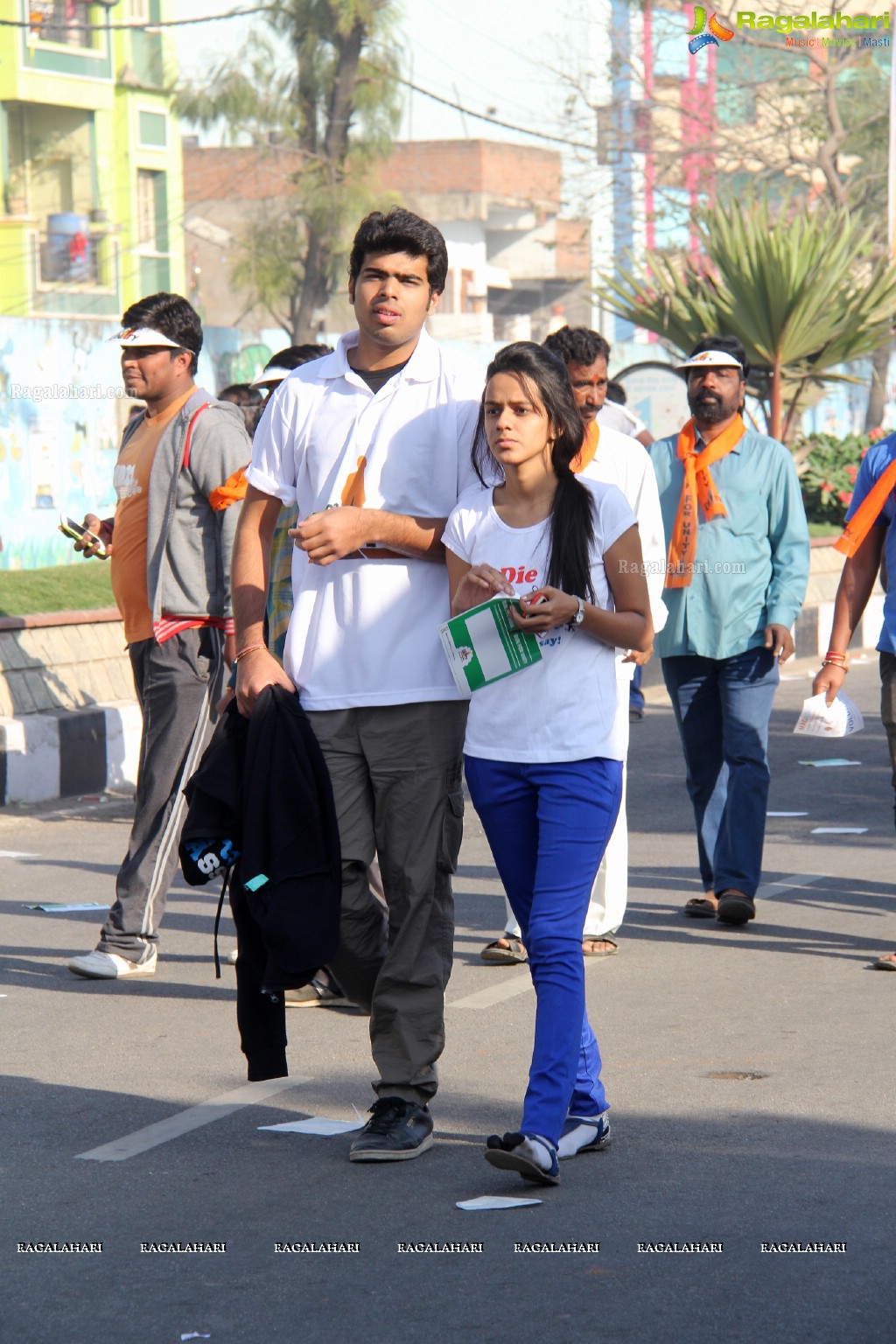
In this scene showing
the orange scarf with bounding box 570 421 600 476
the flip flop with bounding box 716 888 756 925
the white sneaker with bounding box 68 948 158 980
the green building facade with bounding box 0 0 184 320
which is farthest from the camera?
the green building facade with bounding box 0 0 184 320

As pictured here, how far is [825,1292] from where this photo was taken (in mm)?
3562

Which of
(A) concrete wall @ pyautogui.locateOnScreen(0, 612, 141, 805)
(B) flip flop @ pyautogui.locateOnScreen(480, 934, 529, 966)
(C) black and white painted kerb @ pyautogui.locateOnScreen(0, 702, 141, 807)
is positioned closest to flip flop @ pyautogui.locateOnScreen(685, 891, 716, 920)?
(B) flip flop @ pyautogui.locateOnScreen(480, 934, 529, 966)

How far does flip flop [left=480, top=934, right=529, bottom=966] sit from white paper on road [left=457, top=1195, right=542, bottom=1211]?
8.13 ft

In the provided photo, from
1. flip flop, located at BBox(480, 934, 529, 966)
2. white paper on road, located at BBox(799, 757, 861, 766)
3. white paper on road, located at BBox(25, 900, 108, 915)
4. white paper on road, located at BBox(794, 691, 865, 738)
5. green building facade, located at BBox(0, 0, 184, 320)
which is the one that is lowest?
white paper on road, located at BBox(799, 757, 861, 766)

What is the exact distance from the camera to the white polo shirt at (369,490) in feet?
14.6

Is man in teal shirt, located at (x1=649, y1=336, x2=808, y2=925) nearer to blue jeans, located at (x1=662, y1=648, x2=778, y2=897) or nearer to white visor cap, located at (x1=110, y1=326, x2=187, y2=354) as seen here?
blue jeans, located at (x1=662, y1=648, x2=778, y2=897)

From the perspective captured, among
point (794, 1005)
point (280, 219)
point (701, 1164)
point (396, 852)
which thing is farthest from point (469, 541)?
point (280, 219)

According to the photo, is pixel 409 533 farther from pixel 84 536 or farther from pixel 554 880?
pixel 84 536

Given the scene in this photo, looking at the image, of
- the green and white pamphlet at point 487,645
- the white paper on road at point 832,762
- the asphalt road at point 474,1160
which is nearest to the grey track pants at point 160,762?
the asphalt road at point 474,1160

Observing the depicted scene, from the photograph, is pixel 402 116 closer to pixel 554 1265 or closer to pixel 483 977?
pixel 483 977

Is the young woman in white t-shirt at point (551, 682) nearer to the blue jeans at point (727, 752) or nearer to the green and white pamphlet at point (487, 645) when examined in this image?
→ the green and white pamphlet at point (487, 645)

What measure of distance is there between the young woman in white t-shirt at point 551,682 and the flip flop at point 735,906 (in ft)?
9.14

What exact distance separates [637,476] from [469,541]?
1869mm

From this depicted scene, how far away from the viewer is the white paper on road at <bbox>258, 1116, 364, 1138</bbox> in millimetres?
4688
